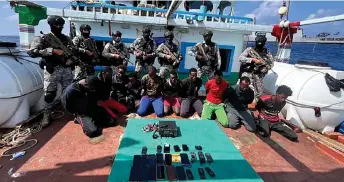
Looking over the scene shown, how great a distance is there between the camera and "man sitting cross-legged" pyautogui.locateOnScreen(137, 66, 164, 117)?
6.23 m

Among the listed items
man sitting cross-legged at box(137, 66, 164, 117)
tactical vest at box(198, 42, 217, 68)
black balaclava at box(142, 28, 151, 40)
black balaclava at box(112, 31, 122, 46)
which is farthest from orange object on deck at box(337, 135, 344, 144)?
black balaclava at box(112, 31, 122, 46)

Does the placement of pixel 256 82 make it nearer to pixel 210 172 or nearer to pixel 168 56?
pixel 168 56

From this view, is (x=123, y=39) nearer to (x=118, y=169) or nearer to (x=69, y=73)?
(x=69, y=73)

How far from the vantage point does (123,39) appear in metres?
8.83

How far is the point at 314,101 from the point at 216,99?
246cm

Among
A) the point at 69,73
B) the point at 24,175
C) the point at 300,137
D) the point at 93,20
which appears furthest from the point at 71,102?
the point at 300,137

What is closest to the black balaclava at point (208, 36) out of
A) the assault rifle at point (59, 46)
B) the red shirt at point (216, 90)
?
the red shirt at point (216, 90)

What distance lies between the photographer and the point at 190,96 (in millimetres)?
6727

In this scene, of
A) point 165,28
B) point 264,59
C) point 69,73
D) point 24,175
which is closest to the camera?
point 24,175

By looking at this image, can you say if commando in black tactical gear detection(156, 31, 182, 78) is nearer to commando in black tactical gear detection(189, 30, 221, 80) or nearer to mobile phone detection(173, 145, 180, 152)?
commando in black tactical gear detection(189, 30, 221, 80)

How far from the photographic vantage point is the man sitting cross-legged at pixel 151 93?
6.23 m

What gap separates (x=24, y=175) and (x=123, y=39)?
624 centimetres

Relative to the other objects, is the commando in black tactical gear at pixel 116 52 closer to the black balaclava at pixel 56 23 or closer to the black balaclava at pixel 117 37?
the black balaclava at pixel 117 37

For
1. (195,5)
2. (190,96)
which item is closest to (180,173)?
(190,96)
